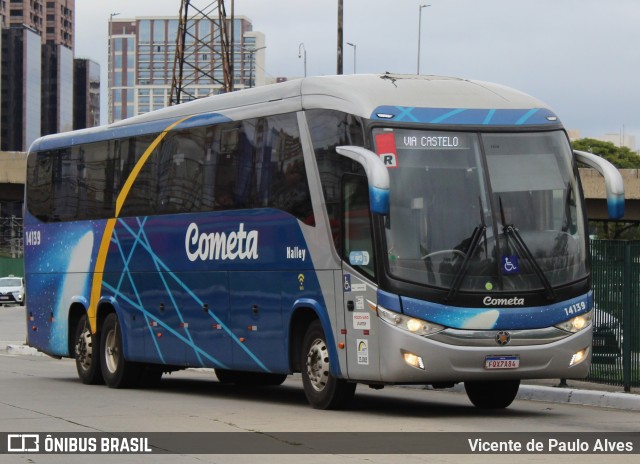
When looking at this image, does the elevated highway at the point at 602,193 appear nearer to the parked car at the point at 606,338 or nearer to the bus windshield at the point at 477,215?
the parked car at the point at 606,338

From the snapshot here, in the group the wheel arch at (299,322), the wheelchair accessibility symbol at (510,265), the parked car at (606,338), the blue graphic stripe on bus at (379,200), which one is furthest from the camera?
the parked car at (606,338)

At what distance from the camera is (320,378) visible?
1588 centimetres

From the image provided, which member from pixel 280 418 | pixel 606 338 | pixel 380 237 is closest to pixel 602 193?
pixel 606 338

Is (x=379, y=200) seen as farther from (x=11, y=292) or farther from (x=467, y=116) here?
(x=11, y=292)

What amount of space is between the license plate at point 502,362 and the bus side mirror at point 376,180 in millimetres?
1905

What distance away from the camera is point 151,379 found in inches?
835

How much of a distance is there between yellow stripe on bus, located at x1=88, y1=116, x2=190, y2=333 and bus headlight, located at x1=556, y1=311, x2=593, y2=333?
22.5 ft

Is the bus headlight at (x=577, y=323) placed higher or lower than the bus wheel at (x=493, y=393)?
higher

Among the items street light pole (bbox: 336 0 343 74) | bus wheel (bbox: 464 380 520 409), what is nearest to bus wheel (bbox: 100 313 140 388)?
bus wheel (bbox: 464 380 520 409)

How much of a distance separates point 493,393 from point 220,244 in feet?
13.0

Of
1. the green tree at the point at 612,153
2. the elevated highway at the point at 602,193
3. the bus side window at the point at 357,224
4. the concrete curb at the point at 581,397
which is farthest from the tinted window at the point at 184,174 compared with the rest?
the green tree at the point at 612,153

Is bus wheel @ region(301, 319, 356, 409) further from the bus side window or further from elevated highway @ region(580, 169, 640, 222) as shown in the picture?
elevated highway @ region(580, 169, 640, 222)

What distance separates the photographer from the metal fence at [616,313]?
Result: 719 inches

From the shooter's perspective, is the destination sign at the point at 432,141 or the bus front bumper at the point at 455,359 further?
the destination sign at the point at 432,141
